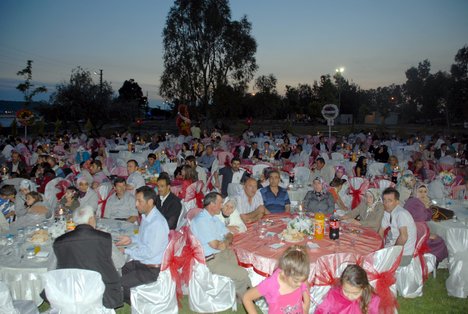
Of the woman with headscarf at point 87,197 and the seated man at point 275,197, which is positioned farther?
the seated man at point 275,197

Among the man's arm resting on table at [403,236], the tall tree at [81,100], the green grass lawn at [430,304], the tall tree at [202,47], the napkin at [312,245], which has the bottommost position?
the green grass lawn at [430,304]

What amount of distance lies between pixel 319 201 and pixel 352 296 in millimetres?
3153

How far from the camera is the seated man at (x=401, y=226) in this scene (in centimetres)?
491

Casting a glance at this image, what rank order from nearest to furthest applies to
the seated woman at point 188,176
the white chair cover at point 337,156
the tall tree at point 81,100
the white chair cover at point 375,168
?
the seated woman at point 188,176 → the white chair cover at point 375,168 → the white chair cover at point 337,156 → the tall tree at point 81,100

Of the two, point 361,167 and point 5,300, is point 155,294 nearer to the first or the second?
point 5,300

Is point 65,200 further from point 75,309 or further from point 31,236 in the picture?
point 75,309

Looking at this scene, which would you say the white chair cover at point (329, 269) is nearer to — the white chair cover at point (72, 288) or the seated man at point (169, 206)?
the white chair cover at point (72, 288)

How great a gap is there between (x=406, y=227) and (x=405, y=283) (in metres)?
0.84

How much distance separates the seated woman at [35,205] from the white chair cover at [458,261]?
5789 millimetres

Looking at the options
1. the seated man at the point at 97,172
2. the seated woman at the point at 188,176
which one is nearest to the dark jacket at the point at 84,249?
the seated woman at the point at 188,176

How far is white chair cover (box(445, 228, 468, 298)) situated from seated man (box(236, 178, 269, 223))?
108 inches

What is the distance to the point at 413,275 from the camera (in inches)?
203

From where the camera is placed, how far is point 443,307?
16.5ft

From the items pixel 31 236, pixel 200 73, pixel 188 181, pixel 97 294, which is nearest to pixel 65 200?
pixel 31 236
